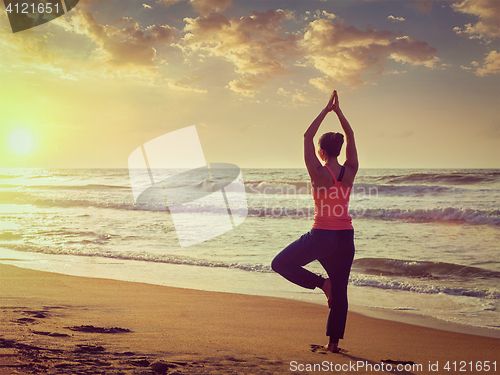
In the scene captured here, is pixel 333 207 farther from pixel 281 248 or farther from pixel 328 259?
pixel 281 248

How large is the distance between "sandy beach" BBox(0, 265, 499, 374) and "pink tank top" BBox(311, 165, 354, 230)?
1.11m

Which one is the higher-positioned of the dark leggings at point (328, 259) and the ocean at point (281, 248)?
the dark leggings at point (328, 259)

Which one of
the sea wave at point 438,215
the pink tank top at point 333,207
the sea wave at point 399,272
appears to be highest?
the pink tank top at point 333,207

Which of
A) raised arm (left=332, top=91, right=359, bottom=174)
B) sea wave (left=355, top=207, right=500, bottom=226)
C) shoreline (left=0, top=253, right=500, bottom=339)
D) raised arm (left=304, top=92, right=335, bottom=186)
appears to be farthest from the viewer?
sea wave (left=355, top=207, right=500, bottom=226)

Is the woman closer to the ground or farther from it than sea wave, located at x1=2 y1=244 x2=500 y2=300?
farther from it

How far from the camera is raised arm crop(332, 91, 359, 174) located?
288cm

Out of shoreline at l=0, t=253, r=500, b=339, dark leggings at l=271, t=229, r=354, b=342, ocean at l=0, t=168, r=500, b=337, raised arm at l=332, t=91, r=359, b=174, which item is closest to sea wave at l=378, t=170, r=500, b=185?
ocean at l=0, t=168, r=500, b=337

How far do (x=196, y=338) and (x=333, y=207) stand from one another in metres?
1.82

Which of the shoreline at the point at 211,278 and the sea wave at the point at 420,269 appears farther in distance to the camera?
the sea wave at the point at 420,269

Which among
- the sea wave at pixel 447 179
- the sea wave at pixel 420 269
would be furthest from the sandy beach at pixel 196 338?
the sea wave at pixel 447 179

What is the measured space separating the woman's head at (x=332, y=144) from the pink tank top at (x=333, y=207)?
13 cm

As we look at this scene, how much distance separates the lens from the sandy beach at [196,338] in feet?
8.43

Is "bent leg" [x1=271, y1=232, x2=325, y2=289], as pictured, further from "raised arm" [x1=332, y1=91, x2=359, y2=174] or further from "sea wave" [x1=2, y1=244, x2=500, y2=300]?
"sea wave" [x1=2, y1=244, x2=500, y2=300]

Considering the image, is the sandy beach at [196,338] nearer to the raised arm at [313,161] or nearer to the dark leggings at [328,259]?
the dark leggings at [328,259]
